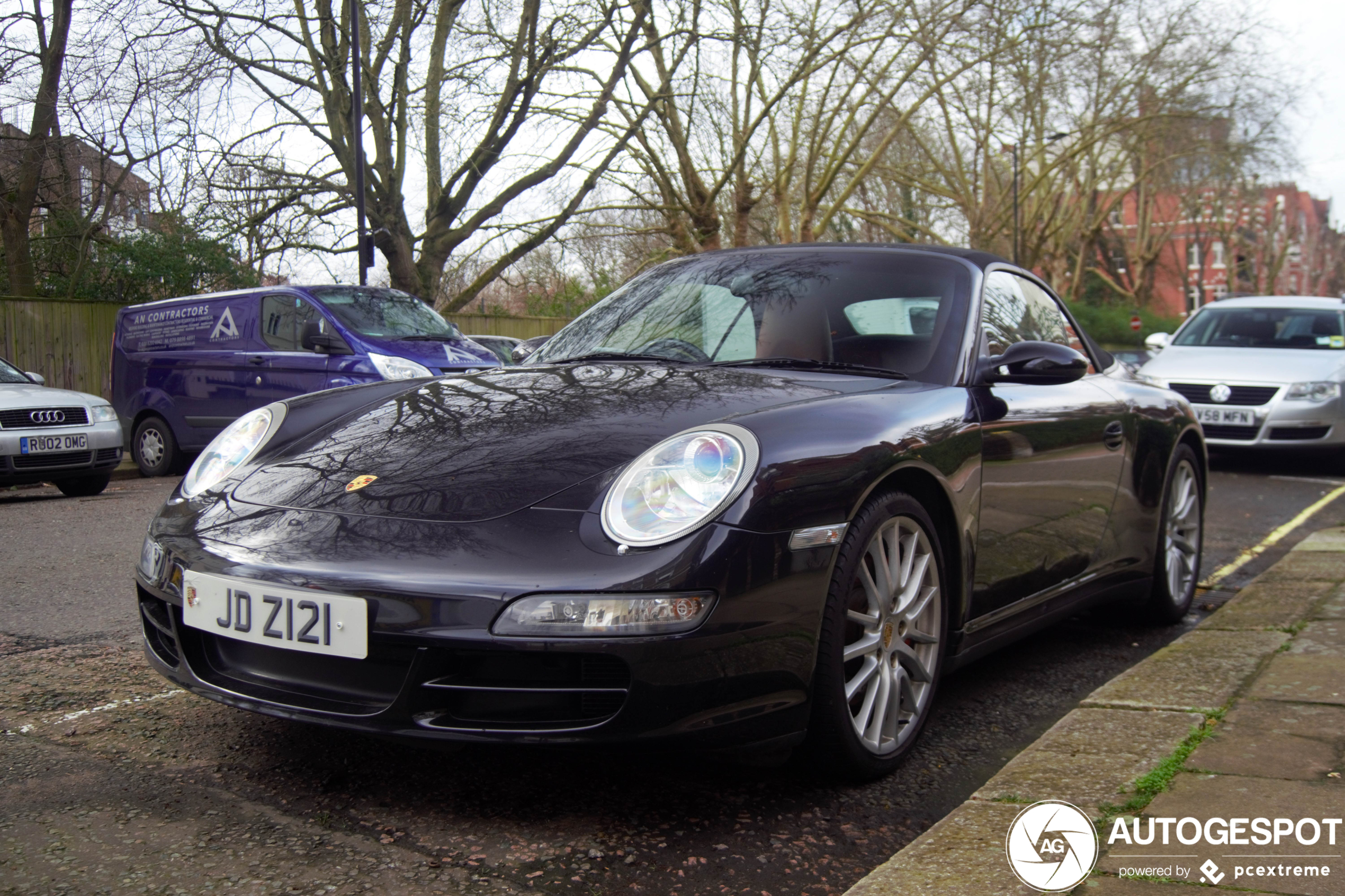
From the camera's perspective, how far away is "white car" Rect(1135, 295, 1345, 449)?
32.5 feet

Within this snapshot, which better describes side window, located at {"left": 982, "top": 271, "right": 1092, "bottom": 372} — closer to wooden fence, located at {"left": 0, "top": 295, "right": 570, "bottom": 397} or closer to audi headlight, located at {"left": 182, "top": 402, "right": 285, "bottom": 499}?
audi headlight, located at {"left": 182, "top": 402, "right": 285, "bottom": 499}

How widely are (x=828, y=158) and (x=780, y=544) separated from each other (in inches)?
1011

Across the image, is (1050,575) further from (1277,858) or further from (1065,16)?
(1065,16)

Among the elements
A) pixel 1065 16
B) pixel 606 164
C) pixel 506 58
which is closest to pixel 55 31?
pixel 506 58

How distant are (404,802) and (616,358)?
144 centimetres

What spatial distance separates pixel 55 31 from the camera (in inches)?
614

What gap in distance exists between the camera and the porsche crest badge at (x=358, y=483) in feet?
8.45

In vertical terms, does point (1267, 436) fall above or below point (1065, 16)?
below

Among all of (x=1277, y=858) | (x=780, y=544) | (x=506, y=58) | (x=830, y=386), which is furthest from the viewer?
(x=506, y=58)

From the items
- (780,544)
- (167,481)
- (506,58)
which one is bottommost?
(167,481)

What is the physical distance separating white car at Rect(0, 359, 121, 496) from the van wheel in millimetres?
1712

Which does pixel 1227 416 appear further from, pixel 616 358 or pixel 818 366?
pixel 616 358

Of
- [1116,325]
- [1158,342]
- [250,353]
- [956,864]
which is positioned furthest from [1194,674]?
[1116,325]

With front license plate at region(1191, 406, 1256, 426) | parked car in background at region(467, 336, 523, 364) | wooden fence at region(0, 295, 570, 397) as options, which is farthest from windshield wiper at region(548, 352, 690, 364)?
wooden fence at region(0, 295, 570, 397)
